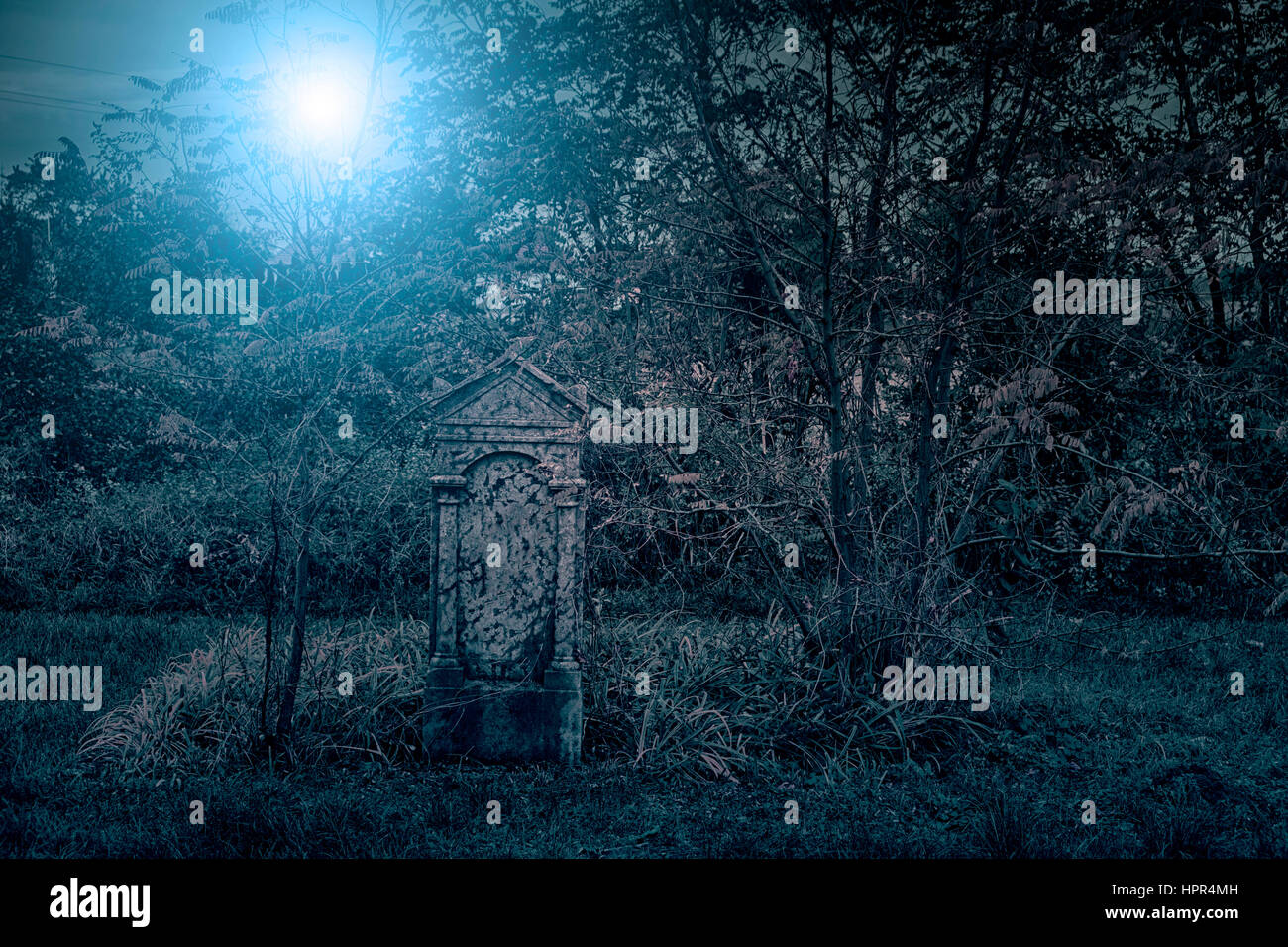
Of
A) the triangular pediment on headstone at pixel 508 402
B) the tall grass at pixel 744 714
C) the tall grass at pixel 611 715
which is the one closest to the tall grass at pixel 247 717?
the tall grass at pixel 611 715

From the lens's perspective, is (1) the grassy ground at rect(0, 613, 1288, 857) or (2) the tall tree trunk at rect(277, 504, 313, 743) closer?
(1) the grassy ground at rect(0, 613, 1288, 857)

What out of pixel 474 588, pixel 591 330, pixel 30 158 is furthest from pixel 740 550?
pixel 30 158

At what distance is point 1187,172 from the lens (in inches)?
198

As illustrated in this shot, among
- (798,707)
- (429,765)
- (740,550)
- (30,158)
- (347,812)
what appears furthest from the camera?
(30,158)

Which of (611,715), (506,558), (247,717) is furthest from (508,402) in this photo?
(247,717)

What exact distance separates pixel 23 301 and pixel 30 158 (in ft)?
11.5

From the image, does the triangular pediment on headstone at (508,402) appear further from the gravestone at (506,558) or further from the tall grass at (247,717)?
the tall grass at (247,717)

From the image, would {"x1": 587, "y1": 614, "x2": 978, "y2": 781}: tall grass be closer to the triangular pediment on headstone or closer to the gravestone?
the gravestone

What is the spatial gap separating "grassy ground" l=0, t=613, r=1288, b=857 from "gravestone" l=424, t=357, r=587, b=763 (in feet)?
1.07

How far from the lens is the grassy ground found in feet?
11.8

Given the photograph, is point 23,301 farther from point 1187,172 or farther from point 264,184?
point 1187,172

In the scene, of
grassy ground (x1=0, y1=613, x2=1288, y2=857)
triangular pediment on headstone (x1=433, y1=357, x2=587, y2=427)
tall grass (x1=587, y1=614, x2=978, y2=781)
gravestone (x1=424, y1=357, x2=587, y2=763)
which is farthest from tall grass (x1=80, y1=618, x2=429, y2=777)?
triangular pediment on headstone (x1=433, y1=357, x2=587, y2=427)

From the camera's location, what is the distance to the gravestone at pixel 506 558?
463 centimetres

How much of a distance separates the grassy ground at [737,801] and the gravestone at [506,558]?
32 cm
